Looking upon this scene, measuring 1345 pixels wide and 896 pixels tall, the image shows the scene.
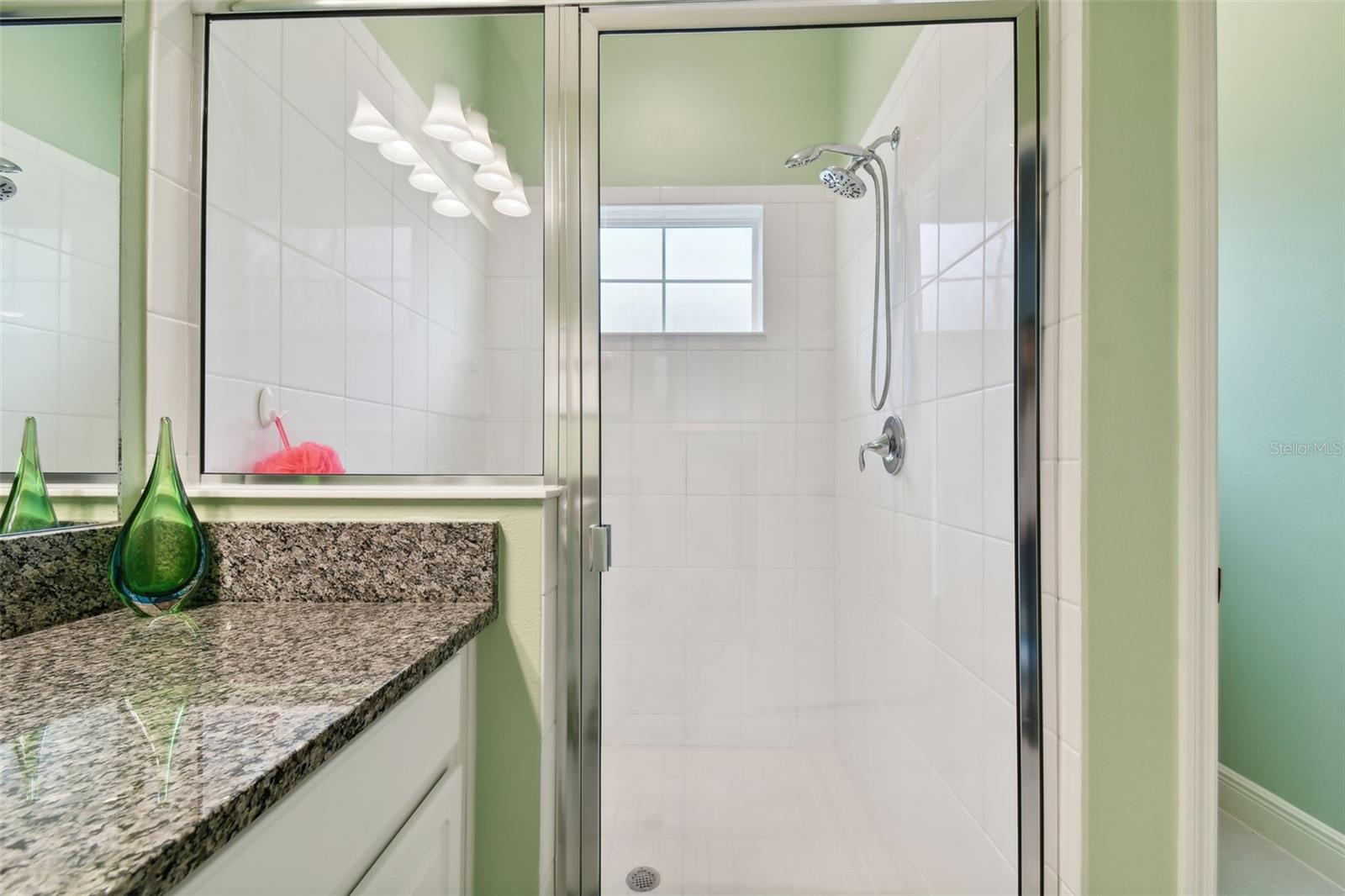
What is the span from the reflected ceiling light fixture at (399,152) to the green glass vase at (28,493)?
2.24 ft

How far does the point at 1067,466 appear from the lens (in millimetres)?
1062

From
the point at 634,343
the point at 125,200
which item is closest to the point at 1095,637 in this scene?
the point at 634,343

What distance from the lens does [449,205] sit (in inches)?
48.8

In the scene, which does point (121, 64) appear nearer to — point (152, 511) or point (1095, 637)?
point (152, 511)

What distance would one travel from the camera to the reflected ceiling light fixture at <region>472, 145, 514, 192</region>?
4.00ft

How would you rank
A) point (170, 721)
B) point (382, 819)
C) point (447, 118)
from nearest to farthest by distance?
point (170, 721) → point (382, 819) → point (447, 118)

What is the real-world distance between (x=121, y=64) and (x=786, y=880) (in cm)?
178

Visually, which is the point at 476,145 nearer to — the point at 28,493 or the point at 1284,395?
the point at 28,493

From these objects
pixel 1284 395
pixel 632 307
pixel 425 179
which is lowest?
pixel 1284 395

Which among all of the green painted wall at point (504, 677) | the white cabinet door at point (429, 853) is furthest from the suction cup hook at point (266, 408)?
the white cabinet door at point (429, 853)

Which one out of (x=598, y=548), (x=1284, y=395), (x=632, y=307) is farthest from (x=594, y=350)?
(x=1284, y=395)

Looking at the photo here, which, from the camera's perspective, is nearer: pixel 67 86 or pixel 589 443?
pixel 67 86

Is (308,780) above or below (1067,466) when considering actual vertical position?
below

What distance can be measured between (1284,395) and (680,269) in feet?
5.24
